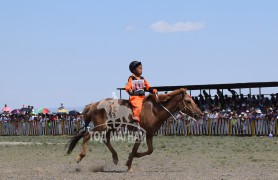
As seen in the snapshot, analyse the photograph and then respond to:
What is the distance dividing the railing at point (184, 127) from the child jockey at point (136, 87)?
14689mm

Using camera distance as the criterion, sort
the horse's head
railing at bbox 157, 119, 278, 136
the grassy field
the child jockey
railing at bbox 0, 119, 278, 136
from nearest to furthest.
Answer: the grassy field
the horse's head
the child jockey
railing at bbox 157, 119, 278, 136
railing at bbox 0, 119, 278, 136

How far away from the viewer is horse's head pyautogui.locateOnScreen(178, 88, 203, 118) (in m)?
14.1

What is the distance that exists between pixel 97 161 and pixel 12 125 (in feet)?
79.7

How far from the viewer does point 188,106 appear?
14.1 m

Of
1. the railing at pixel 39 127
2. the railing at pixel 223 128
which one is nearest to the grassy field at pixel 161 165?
the railing at pixel 223 128

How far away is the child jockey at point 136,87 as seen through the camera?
14242mm

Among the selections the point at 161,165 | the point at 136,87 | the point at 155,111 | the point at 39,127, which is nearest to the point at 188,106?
the point at 155,111

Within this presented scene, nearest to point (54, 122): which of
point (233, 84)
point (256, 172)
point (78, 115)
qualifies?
point (78, 115)

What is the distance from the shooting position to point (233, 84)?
3631 cm

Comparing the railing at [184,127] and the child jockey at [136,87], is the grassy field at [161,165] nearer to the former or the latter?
the child jockey at [136,87]

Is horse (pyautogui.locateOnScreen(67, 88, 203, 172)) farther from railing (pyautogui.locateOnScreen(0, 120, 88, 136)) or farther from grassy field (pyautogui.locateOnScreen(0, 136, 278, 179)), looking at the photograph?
railing (pyautogui.locateOnScreen(0, 120, 88, 136))

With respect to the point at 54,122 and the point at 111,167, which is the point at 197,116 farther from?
the point at 54,122

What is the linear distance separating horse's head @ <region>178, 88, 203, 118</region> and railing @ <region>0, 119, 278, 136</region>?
14.7m

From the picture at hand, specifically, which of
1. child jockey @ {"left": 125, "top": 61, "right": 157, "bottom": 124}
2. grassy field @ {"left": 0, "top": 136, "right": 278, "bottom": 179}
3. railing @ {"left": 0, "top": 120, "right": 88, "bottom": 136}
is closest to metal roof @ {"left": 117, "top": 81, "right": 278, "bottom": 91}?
railing @ {"left": 0, "top": 120, "right": 88, "bottom": 136}
